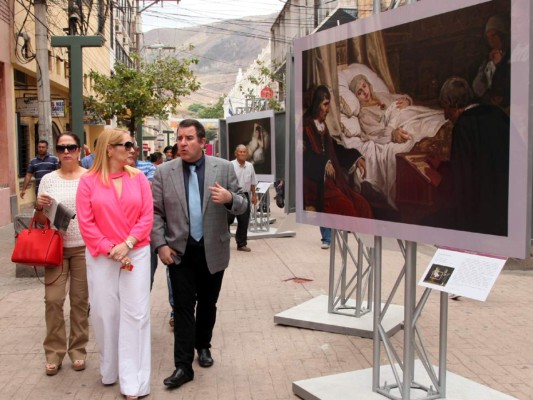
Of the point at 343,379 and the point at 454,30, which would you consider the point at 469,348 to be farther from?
the point at 454,30

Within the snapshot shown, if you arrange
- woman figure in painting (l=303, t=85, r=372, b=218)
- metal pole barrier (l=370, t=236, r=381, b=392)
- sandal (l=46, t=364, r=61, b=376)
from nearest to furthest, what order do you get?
metal pole barrier (l=370, t=236, r=381, b=392), woman figure in painting (l=303, t=85, r=372, b=218), sandal (l=46, t=364, r=61, b=376)

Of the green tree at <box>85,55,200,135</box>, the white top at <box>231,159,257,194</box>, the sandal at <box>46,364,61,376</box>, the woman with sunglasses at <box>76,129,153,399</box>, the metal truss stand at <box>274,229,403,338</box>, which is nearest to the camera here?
the woman with sunglasses at <box>76,129,153,399</box>

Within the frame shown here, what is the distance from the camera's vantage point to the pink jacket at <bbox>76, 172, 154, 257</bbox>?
4.76 metres

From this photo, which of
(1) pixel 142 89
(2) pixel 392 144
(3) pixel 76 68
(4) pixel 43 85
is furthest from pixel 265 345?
(1) pixel 142 89

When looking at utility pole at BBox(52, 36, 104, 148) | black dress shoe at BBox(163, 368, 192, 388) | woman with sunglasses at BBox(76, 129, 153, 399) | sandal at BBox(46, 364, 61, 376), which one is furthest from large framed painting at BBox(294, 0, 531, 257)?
utility pole at BBox(52, 36, 104, 148)

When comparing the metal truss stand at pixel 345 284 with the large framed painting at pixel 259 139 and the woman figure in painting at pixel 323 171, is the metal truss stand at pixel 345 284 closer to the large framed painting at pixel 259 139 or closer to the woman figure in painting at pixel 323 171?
the woman figure in painting at pixel 323 171

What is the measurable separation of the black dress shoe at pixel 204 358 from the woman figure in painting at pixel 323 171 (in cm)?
146

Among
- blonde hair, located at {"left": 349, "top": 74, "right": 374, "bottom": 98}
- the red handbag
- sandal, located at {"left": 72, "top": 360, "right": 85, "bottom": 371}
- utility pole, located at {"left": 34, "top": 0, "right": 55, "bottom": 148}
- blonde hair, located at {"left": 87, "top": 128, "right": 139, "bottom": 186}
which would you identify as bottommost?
sandal, located at {"left": 72, "top": 360, "right": 85, "bottom": 371}

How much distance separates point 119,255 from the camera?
4656mm

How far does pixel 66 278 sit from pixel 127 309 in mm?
931

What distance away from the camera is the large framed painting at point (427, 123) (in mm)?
3354

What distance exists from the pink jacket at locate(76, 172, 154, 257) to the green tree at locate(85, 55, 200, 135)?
2033cm

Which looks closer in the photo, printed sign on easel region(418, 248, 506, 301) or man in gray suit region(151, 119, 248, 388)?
printed sign on easel region(418, 248, 506, 301)

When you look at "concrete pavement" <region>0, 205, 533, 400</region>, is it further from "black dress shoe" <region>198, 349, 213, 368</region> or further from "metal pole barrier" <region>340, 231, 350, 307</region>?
"metal pole barrier" <region>340, 231, 350, 307</region>
